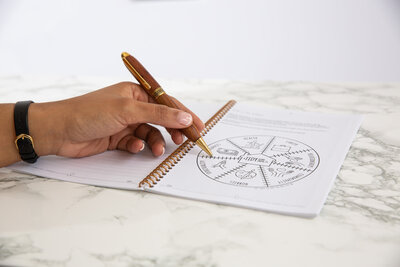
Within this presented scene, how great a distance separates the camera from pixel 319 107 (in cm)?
136

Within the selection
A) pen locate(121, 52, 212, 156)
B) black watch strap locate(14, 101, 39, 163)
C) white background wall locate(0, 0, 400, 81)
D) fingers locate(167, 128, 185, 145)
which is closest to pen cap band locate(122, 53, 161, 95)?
pen locate(121, 52, 212, 156)

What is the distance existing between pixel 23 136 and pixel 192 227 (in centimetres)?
45

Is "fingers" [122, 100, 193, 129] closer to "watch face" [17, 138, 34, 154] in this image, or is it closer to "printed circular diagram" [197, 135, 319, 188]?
"printed circular diagram" [197, 135, 319, 188]

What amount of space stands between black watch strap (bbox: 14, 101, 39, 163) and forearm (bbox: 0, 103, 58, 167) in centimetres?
1

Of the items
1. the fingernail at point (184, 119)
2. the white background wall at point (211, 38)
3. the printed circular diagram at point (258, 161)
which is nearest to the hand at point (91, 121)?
the fingernail at point (184, 119)

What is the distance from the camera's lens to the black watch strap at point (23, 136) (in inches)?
40.1

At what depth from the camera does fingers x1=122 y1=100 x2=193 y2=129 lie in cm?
102

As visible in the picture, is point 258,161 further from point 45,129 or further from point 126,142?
point 45,129

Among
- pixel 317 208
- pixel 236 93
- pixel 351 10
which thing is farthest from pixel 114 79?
pixel 351 10

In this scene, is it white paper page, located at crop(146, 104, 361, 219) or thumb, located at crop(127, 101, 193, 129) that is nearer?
white paper page, located at crop(146, 104, 361, 219)

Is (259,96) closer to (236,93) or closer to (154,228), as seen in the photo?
(236,93)

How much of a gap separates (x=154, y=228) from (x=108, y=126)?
327mm

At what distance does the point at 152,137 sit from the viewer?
111 centimetres

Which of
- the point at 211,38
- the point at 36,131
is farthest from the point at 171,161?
the point at 211,38
